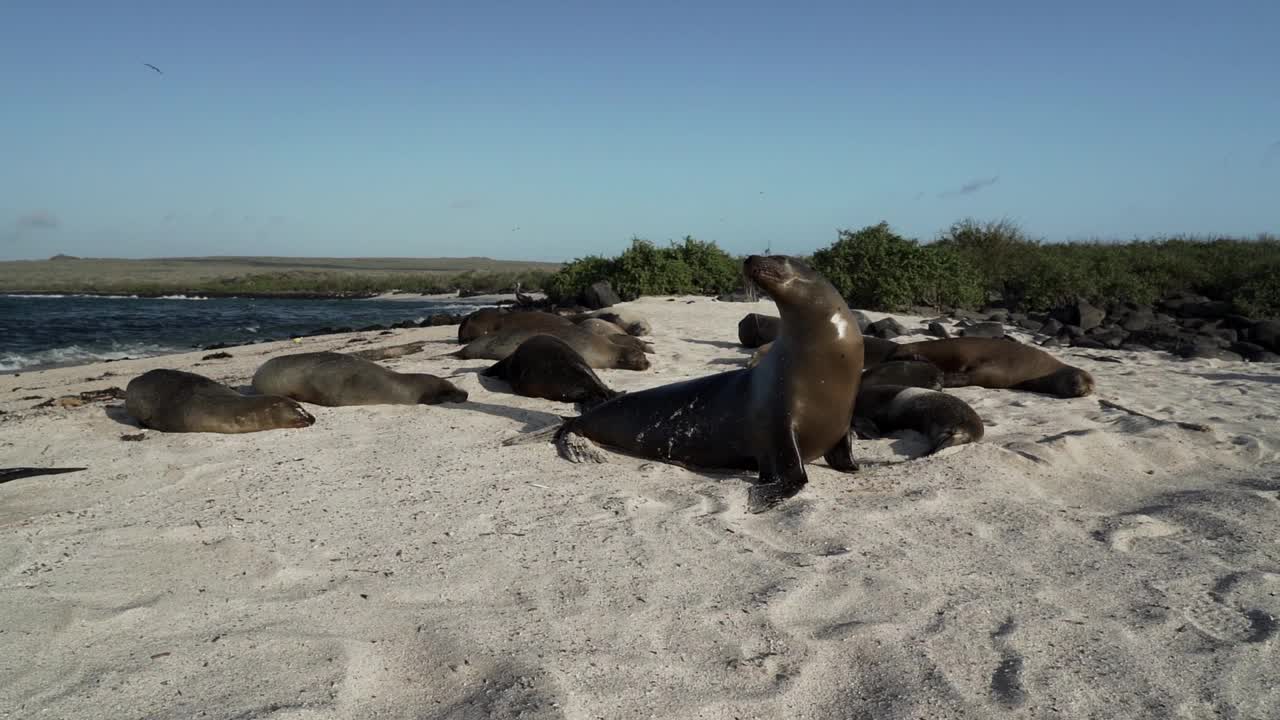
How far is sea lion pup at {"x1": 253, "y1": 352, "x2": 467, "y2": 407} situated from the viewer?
7797 millimetres

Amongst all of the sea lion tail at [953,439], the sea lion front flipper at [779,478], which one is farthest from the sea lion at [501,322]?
the sea lion front flipper at [779,478]

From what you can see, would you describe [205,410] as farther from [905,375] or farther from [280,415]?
[905,375]

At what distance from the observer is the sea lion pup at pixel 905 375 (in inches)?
310

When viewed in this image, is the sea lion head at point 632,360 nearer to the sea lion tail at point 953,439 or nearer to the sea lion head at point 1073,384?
the sea lion head at point 1073,384

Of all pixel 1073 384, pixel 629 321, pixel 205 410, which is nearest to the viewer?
pixel 205 410

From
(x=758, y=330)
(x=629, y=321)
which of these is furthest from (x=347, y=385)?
(x=629, y=321)

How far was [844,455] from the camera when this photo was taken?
525 cm

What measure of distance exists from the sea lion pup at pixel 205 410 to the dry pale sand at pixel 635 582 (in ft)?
1.19

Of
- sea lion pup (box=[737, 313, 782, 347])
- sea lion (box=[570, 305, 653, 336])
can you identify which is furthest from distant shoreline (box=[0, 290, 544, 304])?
sea lion pup (box=[737, 313, 782, 347])

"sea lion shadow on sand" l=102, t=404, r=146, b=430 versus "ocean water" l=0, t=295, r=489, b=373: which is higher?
"sea lion shadow on sand" l=102, t=404, r=146, b=430

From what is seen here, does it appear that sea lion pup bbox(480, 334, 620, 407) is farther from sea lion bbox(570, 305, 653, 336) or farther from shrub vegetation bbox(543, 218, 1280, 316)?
shrub vegetation bbox(543, 218, 1280, 316)

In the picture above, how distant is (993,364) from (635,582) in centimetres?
623

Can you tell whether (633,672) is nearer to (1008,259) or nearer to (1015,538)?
(1015,538)

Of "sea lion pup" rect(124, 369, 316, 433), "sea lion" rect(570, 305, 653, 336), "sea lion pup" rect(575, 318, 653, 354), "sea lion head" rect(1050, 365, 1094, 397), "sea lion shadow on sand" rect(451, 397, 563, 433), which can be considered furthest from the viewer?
"sea lion" rect(570, 305, 653, 336)
